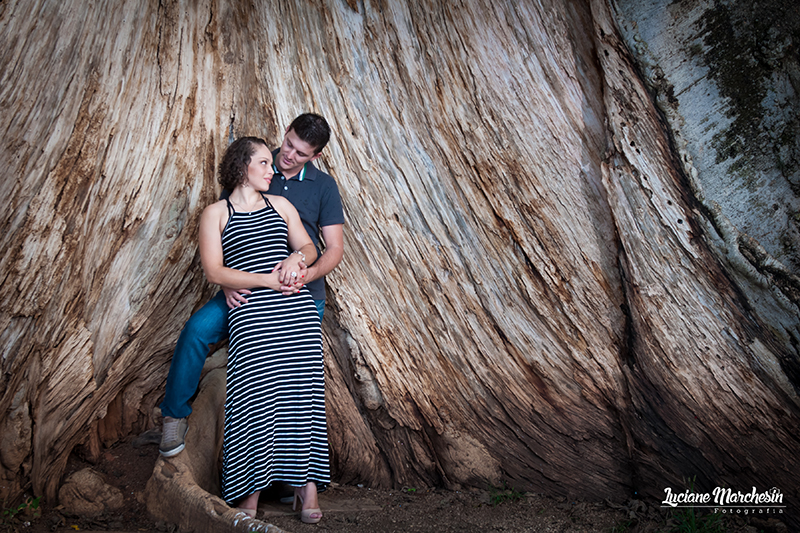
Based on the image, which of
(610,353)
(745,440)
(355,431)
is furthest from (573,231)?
(355,431)

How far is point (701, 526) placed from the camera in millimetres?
2832

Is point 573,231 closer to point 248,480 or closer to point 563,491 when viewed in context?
point 563,491

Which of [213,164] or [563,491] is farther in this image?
[213,164]

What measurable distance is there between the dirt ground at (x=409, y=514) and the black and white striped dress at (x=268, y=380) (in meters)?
0.31

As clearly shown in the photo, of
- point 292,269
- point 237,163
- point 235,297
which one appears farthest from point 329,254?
point 237,163

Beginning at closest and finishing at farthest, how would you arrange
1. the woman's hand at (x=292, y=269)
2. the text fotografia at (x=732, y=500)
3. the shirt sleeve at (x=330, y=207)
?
the text fotografia at (x=732, y=500) < the woman's hand at (x=292, y=269) < the shirt sleeve at (x=330, y=207)

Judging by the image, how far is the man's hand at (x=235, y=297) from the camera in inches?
117

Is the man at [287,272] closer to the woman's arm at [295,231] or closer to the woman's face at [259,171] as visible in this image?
the woman's arm at [295,231]

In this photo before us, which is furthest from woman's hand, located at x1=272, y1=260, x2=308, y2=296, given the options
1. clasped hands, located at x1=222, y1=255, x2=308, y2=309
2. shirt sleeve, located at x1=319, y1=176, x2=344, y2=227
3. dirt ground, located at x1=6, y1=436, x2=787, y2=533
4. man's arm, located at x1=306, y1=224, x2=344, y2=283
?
dirt ground, located at x1=6, y1=436, x2=787, y2=533

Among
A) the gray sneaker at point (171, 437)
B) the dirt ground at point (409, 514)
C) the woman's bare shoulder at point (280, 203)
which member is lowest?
the dirt ground at point (409, 514)

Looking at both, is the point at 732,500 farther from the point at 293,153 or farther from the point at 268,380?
the point at 293,153

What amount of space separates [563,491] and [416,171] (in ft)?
7.67

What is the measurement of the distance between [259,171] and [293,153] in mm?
263

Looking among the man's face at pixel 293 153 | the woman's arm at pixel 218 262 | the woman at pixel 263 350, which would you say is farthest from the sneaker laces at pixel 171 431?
the man's face at pixel 293 153
